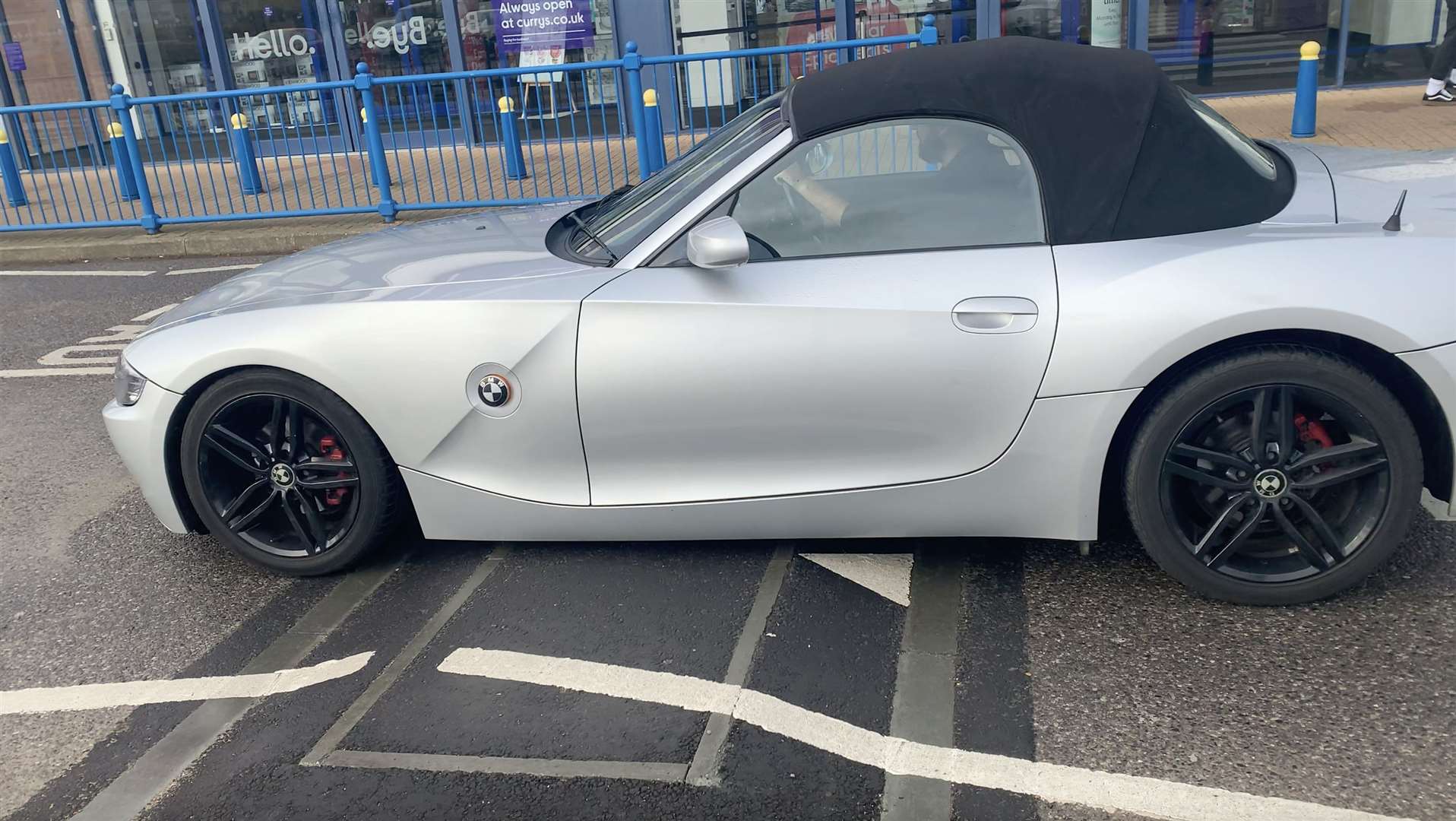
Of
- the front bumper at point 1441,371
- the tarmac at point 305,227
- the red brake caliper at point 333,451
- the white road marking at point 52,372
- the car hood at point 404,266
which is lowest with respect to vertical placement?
the white road marking at point 52,372

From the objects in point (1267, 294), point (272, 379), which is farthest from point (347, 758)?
point (1267, 294)

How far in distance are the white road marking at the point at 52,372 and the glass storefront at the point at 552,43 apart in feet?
12.4

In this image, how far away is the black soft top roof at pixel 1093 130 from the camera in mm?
3207

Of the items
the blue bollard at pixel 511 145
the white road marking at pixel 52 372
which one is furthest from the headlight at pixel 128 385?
the blue bollard at pixel 511 145

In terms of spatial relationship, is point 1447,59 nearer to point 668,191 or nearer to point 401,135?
point 401,135

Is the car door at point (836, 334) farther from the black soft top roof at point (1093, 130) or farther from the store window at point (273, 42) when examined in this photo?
the store window at point (273, 42)

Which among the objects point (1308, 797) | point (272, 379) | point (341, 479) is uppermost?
point (272, 379)

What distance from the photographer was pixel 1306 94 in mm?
9523

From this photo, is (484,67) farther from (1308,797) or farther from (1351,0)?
(1308,797)

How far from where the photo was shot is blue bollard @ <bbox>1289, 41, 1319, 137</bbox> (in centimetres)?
920

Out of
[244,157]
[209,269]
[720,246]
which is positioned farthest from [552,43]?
[720,246]

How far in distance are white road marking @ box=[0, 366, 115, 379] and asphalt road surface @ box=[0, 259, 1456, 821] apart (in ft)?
8.70

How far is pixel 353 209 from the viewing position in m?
9.81

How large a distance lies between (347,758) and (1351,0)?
12.5 metres
